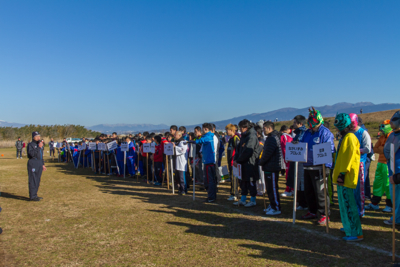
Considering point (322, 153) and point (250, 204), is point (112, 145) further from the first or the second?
point (322, 153)

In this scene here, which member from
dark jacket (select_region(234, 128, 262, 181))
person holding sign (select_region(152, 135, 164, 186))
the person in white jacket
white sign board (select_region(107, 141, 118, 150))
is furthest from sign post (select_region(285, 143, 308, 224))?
white sign board (select_region(107, 141, 118, 150))

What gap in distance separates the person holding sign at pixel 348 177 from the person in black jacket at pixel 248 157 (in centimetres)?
258

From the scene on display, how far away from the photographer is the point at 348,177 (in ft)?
15.0

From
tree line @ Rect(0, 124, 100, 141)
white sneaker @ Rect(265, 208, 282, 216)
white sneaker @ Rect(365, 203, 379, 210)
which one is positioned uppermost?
tree line @ Rect(0, 124, 100, 141)

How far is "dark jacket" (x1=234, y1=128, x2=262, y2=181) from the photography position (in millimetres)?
7074

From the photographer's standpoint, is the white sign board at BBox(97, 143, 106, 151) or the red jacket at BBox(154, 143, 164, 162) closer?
the red jacket at BBox(154, 143, 164, 162)

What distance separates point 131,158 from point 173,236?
9.05m

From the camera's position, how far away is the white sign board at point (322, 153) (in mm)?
4879

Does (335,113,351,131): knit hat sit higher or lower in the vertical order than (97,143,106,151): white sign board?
higher

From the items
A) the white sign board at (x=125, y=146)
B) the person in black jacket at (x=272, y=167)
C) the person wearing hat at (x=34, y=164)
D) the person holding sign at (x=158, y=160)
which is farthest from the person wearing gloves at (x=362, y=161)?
the white sign board at (x=125, y=146)

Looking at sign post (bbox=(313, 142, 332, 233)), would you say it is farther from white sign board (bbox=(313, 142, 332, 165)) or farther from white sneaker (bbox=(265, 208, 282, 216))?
white sneaker (bbox=(265, 208, 282, 216))

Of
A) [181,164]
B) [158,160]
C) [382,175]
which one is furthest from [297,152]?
[158,160]

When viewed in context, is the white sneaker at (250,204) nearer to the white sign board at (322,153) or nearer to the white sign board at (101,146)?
the white sign board at (322,153)

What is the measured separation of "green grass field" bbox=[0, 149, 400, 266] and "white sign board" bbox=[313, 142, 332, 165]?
1.43 meters
